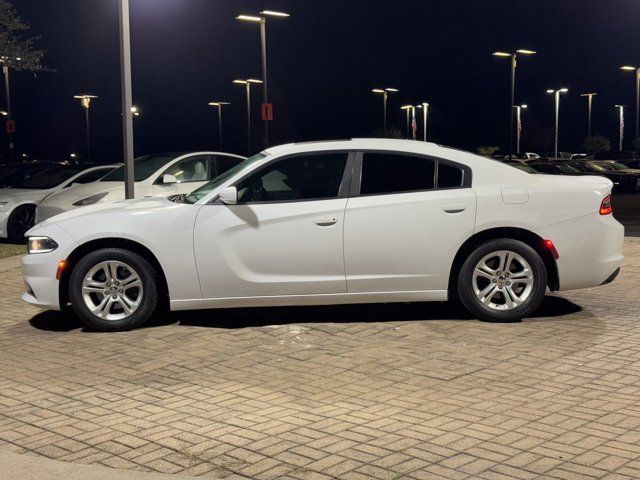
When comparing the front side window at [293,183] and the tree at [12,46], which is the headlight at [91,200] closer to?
the front side window at [293,183]

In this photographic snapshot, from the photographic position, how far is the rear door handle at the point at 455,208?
8.35 m

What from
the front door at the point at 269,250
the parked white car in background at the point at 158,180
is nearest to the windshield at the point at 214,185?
the front door at the point at 269,250

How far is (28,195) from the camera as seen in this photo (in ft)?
58.3

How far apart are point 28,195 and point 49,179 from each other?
4.33 ft

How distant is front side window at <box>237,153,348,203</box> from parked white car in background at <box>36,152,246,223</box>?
22.5 ft

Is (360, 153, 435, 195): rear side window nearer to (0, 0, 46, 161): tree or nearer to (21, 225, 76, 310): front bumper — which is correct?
(21, 225, 76, 310): front bumper

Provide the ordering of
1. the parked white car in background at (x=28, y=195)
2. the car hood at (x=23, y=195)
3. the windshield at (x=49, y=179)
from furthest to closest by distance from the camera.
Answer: the windshield at (x=49, y=179) < the car hood at (x=23, y=195) < the parked white car in background at (x=28, y=195)

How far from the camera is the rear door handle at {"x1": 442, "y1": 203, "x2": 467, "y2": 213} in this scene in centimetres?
835

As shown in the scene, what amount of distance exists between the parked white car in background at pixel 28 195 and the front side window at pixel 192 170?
2729 mm

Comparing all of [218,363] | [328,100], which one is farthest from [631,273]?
[328,100]

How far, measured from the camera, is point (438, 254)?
835 centimetres

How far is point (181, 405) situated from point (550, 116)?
110105 mm

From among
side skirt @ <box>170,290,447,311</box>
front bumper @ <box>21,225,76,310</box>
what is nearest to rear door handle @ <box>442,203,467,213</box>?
side skirt @ <box>170,290,447,311</box>

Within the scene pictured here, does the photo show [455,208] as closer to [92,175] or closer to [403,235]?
[403,235]
